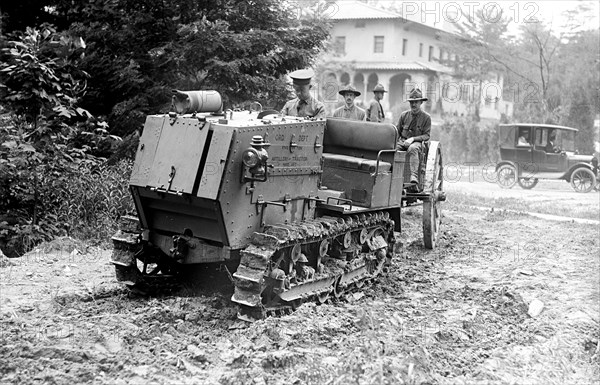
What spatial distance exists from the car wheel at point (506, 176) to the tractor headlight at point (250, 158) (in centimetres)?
2037

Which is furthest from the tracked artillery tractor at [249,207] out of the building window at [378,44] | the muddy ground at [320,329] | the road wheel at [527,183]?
the building window at [378,44]

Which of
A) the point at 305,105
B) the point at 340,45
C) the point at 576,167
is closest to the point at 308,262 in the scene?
the point at 305,105

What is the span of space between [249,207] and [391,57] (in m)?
34.1

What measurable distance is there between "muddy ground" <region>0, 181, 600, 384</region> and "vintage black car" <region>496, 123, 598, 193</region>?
14283 mm

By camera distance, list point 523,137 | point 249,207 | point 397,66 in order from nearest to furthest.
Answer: point 249,207
point 523,137
point 397,66

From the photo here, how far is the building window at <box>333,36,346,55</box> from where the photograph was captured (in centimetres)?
4103

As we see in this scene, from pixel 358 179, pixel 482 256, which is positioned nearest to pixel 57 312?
Result: pixel 358 179

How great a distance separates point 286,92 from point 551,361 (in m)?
9.02

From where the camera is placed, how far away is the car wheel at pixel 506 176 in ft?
86.1

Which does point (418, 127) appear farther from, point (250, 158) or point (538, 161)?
point (538, 161)

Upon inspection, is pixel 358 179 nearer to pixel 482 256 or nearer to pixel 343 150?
pixel 343 150

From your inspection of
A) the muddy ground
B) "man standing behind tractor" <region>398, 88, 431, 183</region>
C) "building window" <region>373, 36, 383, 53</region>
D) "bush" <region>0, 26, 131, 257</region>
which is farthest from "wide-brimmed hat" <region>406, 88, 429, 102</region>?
"building window" <region>373, 36, 383, 53</region>

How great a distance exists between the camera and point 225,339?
6898mm

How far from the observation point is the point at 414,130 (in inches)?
491
